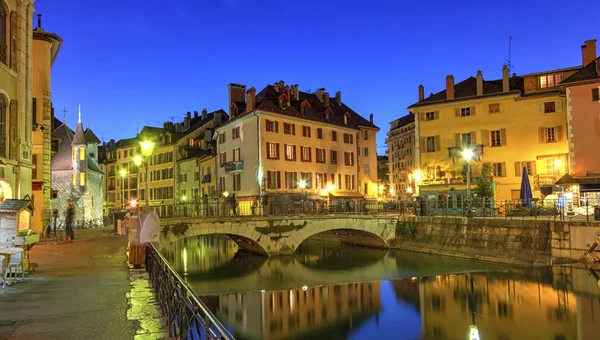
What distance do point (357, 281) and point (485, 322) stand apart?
32.3 feet

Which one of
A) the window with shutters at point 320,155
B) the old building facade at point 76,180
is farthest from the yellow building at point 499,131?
the old building facade at point 76,180

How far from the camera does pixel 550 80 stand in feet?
141

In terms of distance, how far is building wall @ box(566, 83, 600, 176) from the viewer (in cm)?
3625

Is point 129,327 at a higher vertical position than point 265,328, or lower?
higher

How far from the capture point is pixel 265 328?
18688 mm

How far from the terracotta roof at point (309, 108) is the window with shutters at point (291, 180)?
5.82 meters

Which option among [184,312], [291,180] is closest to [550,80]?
[291,180]

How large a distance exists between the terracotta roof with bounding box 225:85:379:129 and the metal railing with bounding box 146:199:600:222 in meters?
9.38

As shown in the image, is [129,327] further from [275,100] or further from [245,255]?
[275,100]

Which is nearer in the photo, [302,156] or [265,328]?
[265,328]

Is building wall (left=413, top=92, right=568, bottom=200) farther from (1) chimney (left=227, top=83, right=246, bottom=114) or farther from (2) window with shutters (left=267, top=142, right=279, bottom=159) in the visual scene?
(1) chimney (left=227, top=83, right=246, bottom=114)

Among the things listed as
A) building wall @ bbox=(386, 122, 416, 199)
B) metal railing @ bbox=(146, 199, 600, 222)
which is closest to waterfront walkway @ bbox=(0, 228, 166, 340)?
metal railing @ bbox=(146, 199, 600, 222)

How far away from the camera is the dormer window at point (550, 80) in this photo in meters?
43.0

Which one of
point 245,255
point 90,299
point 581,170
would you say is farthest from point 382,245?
point 90,299
